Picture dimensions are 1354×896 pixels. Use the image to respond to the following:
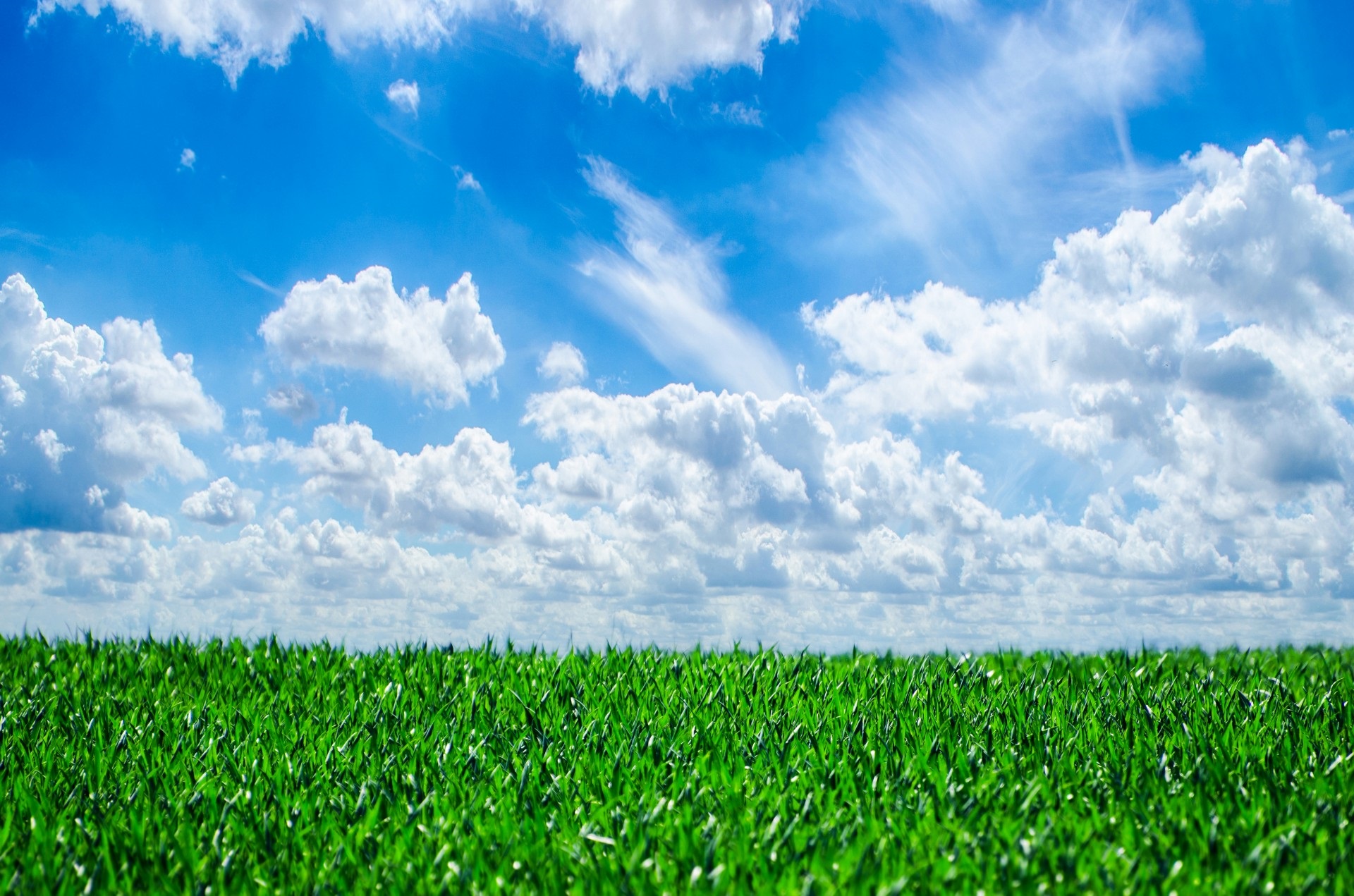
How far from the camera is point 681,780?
15.7 ft

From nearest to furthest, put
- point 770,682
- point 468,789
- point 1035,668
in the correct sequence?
point 468,789 → point 770,682 → point 1035,668

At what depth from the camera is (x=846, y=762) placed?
507 centimetres

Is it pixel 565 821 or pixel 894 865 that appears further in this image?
pixel 565 821

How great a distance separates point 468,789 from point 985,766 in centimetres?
274

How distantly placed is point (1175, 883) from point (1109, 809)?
716mm

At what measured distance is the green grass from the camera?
3.91 metres

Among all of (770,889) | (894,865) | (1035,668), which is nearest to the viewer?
(770,889)

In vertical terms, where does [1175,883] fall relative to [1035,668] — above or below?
below

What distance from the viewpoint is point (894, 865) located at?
3822 millimetres

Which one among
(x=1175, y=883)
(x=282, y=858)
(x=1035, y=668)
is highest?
(x=1035, y=668)

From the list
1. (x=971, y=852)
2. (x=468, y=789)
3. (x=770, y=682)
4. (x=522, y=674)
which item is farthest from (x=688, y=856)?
(x=522, y=674)

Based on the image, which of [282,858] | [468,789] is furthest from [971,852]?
[282,858]

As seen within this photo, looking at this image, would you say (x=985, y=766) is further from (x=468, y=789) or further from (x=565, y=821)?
(x=468, y=789)

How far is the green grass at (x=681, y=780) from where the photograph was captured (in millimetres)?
3908
